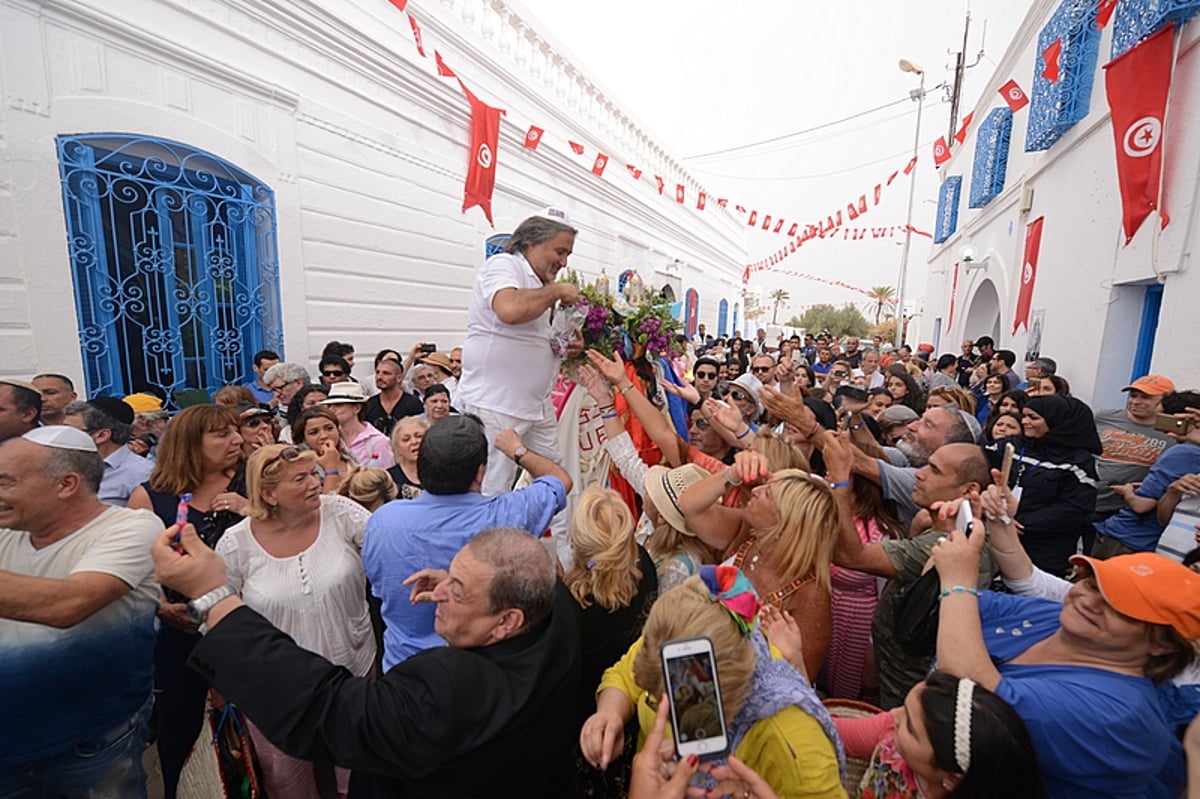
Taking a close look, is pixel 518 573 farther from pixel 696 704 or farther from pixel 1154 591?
pixel 1154 591

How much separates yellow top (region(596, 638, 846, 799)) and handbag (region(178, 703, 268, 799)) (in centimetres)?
198

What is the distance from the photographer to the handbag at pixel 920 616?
1.92 metres

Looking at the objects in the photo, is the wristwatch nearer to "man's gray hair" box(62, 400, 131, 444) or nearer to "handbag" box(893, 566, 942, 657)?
"handbag" box(893, 566, 942, 657)

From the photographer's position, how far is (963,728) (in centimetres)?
125

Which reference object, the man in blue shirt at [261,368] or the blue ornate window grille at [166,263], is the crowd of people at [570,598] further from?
the man in blue shirt at [261,368]

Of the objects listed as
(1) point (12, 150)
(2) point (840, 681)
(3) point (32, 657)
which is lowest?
(2) point (840, 681)

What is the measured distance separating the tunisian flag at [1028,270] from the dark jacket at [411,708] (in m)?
10.2

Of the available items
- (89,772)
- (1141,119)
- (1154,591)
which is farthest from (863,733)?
(1141,119)

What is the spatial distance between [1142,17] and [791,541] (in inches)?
260

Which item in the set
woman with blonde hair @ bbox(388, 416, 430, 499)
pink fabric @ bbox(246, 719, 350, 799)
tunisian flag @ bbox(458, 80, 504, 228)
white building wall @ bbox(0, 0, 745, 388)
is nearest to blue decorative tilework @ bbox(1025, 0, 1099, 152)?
white building wall @ bbox(0, 0, 745, 388)

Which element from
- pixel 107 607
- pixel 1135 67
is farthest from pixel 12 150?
pixel 1135 67

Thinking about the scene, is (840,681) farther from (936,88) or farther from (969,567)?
(936,88)

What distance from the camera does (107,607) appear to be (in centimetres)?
183

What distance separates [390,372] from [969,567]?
4.42m
